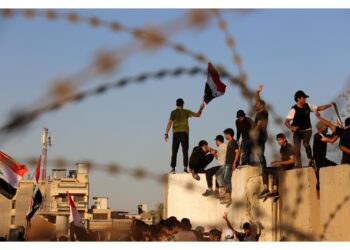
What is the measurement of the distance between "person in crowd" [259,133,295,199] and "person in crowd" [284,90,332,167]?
152 mm

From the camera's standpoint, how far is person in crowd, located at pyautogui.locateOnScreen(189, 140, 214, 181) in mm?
18531

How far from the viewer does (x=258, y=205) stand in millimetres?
17656

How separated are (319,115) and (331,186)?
1.26 meters

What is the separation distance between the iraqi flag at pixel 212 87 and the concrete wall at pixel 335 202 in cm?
475

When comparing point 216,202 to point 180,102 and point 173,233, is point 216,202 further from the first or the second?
point 173,233

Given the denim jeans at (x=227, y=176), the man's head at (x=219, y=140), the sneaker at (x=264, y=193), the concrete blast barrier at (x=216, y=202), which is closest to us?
the sneaker at (x=264, y=193)

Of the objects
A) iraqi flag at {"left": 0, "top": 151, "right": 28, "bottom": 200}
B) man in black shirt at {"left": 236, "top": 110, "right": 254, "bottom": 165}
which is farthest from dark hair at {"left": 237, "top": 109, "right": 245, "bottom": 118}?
iraqi flag at {"left": 0, "top": 151, "right": 28, "bottom": 200}

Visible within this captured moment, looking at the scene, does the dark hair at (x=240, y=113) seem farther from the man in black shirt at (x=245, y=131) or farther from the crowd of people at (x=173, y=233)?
the crowd of people at (x=173, y=233)

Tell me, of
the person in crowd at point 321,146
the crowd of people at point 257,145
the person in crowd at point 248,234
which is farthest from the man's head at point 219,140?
the person in crowd at point 321,146

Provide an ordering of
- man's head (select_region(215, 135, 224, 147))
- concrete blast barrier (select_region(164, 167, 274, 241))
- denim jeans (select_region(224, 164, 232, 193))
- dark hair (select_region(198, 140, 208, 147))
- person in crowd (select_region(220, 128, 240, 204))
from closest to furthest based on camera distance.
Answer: person in crowd (select_region(220, 128, 240, 204)) < denim jeans (select_region(224, 164, 232, 193)) < concrete blast barrier (select_region(164, 167, 274, 241)) < man's head (select_region(215, 135, 224, 147)) < dark hair (select_region(198, 140, 208, 147))

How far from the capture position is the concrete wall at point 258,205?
1616cm

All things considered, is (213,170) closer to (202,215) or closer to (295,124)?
(202,215)

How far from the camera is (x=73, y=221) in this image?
1953cm

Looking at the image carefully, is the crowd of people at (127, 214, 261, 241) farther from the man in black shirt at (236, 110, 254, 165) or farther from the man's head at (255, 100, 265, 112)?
the man's head at (255, 100, 265, 112)
